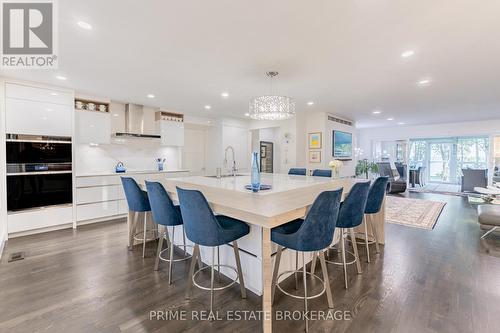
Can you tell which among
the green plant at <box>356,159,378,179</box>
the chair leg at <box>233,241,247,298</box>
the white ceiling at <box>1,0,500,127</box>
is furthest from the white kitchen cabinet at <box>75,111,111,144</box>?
the green plant at <box>356,159,378,179</box>

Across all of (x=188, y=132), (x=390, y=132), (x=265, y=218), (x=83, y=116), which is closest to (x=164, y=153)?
(x=188, y=132)

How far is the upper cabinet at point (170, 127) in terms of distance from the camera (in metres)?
5.87

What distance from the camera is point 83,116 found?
15.0 feet

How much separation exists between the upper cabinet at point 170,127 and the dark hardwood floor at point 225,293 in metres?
3.19

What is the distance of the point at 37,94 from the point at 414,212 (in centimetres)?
772

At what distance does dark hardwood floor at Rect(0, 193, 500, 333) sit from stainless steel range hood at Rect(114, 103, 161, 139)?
9.06 ft

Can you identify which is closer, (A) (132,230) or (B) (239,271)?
(B) (239,271)

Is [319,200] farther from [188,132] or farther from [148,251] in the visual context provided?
[188,132]

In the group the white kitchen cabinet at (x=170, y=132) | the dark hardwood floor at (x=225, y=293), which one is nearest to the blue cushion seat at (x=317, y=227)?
the dark hardwood floor at (x=225, y=293)

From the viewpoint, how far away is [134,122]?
5469 mm

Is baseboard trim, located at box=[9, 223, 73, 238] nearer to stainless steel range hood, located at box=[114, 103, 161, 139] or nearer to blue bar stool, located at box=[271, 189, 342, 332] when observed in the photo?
stainless steel range hood, located at box=[114, 103, 161, 139]

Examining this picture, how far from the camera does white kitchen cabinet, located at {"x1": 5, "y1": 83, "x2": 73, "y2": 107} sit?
3652mm

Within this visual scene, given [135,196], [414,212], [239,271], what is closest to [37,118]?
[135,196]

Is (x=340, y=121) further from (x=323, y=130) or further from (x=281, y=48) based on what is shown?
(x=281, y=48)
